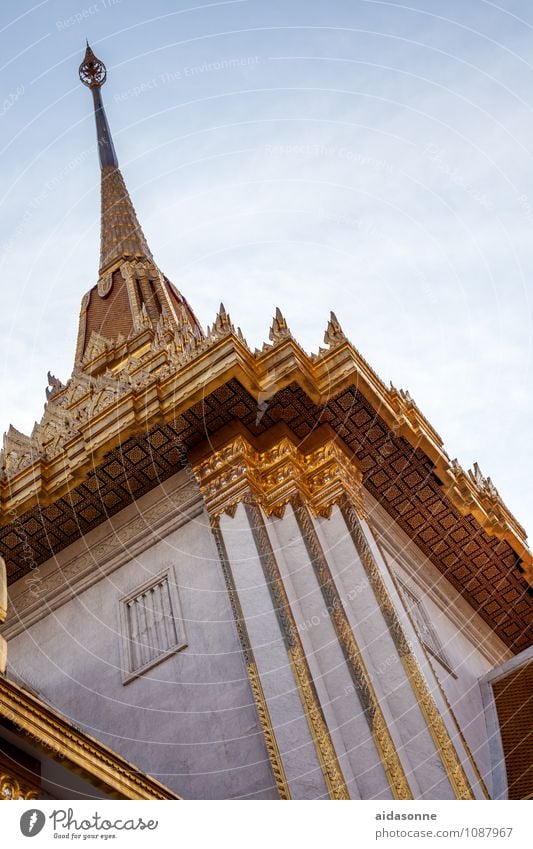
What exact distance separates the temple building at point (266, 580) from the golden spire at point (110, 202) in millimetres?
5657

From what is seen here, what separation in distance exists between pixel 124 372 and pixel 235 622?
483 centimetres

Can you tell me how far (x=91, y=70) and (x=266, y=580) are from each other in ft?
64.6

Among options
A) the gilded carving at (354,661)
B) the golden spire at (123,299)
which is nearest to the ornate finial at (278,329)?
the golden spire at (123,299)

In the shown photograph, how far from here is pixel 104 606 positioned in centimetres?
1462

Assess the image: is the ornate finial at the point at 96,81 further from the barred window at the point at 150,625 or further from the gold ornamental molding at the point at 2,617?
the gold ornamental molding at the point at 2,617

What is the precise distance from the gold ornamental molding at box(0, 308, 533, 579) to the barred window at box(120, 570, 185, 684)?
5.97 ft

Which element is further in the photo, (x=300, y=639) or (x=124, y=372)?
(x=124, y=372)

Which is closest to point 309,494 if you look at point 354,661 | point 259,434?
point 259,434

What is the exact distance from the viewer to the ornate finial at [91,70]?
28.7 meters

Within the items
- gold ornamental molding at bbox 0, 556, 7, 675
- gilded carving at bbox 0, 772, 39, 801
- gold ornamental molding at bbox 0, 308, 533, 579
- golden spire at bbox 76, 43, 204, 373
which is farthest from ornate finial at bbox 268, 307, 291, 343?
gilded carving at bbox 0, 772, 39, 801

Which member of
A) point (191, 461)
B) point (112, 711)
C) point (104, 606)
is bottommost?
point (112, 711)
